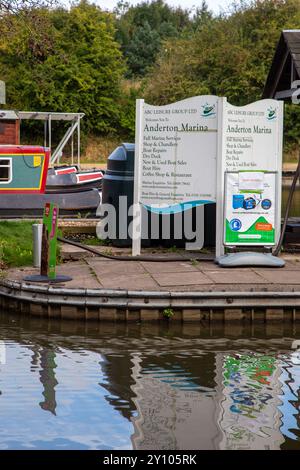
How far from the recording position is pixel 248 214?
13.8 metres

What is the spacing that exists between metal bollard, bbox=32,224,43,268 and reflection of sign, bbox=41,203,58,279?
0.65 meters

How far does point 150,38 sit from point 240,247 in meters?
58.8

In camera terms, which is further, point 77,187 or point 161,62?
point 161,62

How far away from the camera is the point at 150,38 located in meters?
70.9

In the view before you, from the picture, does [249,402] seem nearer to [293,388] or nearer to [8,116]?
[293,388]

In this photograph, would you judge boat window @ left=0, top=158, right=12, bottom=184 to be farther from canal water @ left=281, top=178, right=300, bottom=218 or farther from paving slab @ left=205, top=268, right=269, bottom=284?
paving slab @ left=205, top=268, right=269, bottom=284

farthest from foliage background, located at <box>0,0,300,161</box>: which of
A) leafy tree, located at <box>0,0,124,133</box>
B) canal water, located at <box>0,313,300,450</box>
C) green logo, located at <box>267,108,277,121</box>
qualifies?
canal water, located at <box>0,313,300,450</box>

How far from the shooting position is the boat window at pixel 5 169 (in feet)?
76.1

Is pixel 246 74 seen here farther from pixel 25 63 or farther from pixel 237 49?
pixel 25 63

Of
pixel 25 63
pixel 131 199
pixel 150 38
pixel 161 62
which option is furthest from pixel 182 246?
pixel 150 38

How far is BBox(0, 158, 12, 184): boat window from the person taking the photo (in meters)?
23.2
